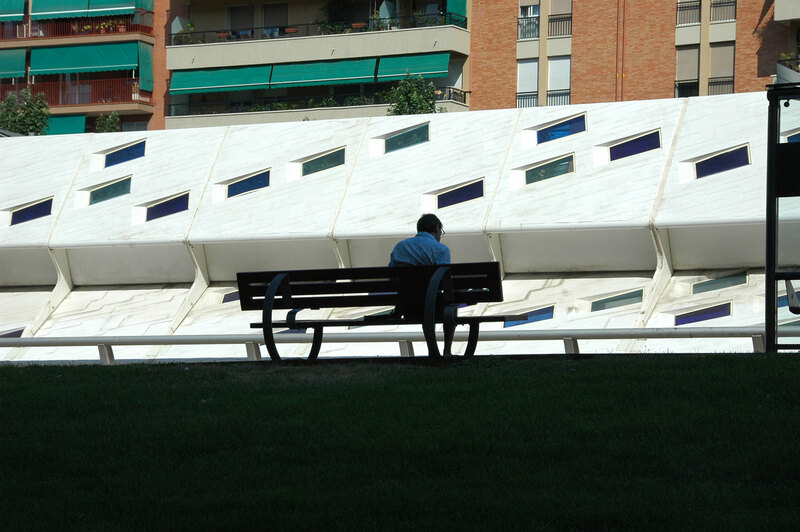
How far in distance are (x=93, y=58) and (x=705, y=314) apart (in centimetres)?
3921

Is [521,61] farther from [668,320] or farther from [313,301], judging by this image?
[313,301]

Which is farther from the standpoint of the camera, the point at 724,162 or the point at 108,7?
the point at 108,7

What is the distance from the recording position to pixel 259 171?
21.9 m

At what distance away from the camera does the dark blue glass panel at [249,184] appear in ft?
71.2

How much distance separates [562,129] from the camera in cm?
2033

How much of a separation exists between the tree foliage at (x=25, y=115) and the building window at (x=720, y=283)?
3072cm

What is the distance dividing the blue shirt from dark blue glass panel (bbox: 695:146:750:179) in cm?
944

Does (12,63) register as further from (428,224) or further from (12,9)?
(428,224)

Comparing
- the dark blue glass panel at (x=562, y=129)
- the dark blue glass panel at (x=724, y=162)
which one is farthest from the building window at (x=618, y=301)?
the dark blue glass panel at (x=562, y=129)

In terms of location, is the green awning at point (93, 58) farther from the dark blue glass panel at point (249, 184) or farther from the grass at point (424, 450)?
the grass at point (424, 450)

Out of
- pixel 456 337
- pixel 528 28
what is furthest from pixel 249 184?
pixel 528 28

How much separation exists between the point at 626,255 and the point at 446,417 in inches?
527

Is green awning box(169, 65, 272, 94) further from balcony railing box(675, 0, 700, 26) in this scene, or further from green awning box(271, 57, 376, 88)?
balcony railing box(675, 0, 700, 26)

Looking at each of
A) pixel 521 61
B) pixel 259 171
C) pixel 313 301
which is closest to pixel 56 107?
pixel 521 61
